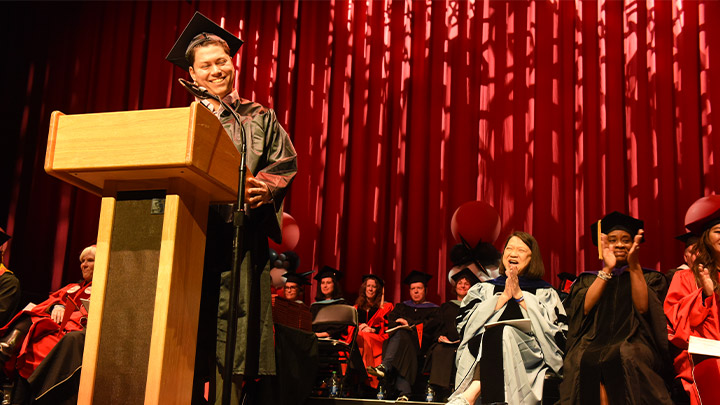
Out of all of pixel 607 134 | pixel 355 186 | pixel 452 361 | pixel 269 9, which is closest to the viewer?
pixel 452 361

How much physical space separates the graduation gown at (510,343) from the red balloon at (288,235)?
131 inches

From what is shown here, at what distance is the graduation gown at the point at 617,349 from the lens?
3400 mm

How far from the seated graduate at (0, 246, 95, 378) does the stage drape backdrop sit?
1.95 meters

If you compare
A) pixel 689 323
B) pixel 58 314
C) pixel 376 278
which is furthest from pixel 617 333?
pixel 58 314

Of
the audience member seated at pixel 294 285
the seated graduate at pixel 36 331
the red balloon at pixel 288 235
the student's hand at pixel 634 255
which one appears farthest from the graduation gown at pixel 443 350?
the seated graduate at pixel 36 331

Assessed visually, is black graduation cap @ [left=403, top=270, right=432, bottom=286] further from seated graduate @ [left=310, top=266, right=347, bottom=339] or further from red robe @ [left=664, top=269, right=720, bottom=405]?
red robe @ [left=664, top=269, right=720, bottom=405]

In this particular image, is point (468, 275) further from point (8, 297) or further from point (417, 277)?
point (8, 297)

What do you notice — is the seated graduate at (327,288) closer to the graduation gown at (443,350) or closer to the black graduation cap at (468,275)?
the graduation gown at (443,350)

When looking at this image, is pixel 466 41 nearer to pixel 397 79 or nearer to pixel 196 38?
pixel 397 79

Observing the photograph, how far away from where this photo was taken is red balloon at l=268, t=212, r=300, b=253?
286 inches

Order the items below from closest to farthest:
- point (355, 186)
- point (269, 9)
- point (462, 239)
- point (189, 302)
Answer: point (189, 302) → point (462, 239) → point (355, 186) → point (269, 9)

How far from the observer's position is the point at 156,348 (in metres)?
1.60

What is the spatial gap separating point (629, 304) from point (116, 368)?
301 centimetres

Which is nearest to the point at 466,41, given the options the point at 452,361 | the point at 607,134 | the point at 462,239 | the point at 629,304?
the point at 607,134
